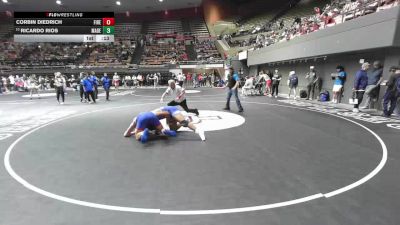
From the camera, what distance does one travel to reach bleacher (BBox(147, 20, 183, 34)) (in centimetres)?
4297

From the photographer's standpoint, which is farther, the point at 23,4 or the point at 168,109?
the point at 23,4

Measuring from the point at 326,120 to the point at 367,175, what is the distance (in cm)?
512

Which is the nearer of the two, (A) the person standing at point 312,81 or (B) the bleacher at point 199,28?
(A) the person standing at point 312,81

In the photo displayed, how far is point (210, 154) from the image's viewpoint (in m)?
5.62

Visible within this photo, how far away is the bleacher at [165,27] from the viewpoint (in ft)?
141

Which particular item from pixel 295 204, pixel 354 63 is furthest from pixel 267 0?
pixel 295 204

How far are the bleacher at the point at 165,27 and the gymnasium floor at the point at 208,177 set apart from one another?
3745 centimetres

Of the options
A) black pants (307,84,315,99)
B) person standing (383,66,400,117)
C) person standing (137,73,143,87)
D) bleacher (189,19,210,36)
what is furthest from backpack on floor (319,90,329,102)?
bleacher (189,19,210,36)

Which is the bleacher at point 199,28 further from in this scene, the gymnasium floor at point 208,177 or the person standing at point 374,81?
the gymnasium floor at point 208,177

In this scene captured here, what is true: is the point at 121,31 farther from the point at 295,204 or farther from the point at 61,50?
the point at 295,204

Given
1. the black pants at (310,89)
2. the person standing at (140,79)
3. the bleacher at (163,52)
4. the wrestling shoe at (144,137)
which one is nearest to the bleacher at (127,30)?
the bleacher at (163,52)

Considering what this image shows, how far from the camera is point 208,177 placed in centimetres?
438

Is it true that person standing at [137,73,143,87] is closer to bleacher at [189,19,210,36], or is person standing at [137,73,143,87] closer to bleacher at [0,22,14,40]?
bleacher at [189,19,210,36]

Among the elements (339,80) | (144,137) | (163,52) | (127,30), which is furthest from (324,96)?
(127,30)
